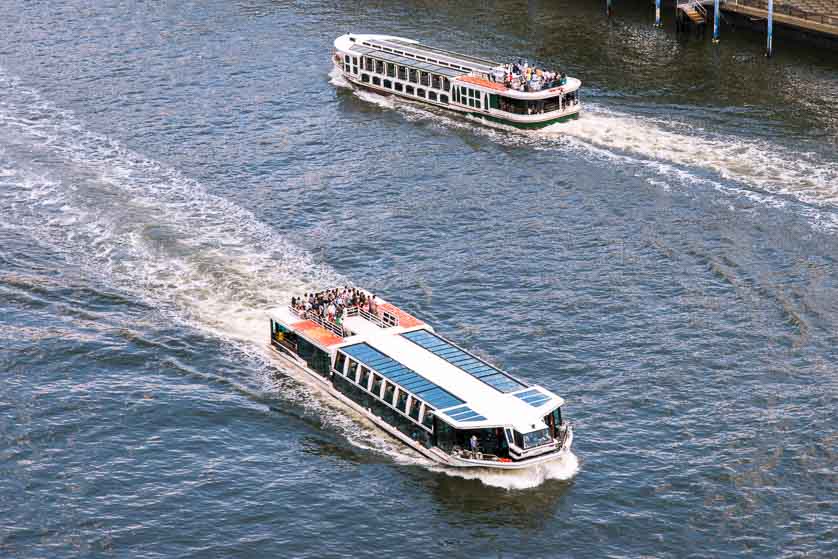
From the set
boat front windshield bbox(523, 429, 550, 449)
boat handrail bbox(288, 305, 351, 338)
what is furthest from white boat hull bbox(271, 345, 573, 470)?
boat handrail bbox(288, 305, 351, 338)

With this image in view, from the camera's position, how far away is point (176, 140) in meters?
142

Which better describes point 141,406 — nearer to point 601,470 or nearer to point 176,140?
point 601,470

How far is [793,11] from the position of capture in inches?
6565

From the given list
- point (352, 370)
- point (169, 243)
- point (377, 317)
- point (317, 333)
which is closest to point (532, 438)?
point (352, 370)

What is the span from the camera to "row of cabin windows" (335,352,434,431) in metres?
86.0

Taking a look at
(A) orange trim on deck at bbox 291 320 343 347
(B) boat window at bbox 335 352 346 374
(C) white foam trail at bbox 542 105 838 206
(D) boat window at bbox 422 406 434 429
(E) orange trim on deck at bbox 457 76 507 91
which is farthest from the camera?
(E) orange trim on deck at bbox 457 76 507 91

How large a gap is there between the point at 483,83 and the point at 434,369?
62041mm

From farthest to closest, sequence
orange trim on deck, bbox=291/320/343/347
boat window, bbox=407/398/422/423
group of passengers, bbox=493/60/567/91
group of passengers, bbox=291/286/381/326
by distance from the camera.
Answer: group of passengers, bbox=493/60/567/91, group of passengers, bbox=291/286/381/326, orange trim on deck, bbox=291/320/343/347, boat window, bbox=407/398/422/423

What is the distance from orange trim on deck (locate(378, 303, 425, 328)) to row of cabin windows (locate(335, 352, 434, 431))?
605cm

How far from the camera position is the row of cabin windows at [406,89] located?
150m

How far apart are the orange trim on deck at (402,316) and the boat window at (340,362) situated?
5614 mm

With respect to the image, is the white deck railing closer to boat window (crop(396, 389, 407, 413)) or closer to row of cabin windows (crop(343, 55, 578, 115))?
boat window (crop(396, 389, 407, 413))

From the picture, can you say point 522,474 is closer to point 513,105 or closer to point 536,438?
point 536,438

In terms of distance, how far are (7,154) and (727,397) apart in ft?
262
